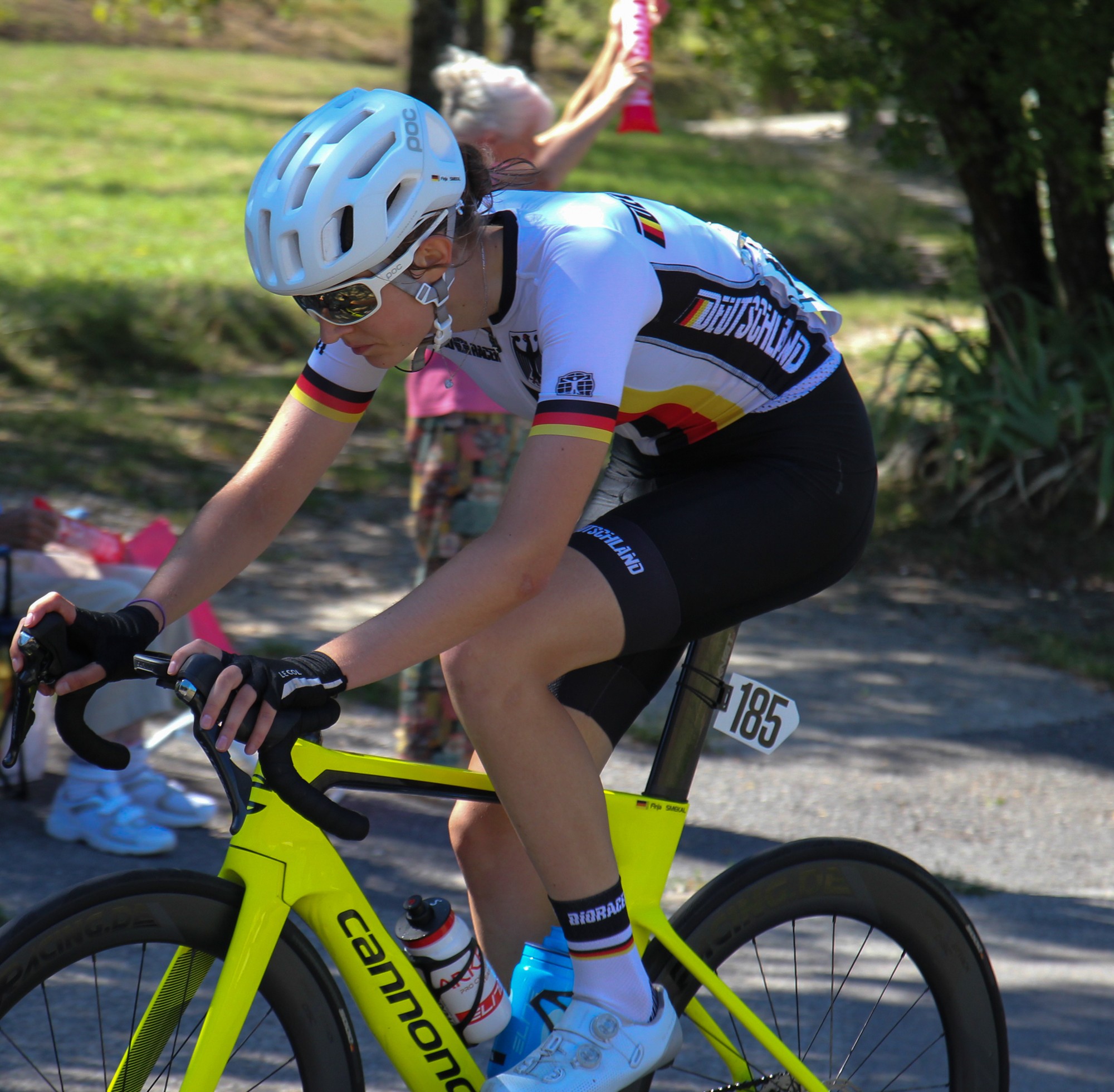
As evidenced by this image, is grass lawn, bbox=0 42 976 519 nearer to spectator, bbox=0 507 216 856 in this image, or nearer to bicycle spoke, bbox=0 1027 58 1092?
spectator, bbox=0 507 216 856

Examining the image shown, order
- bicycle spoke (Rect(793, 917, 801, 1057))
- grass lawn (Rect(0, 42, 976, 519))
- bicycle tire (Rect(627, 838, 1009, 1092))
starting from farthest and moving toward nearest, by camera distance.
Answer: grass lawn (Rect(0, 42, 976, 519))
bicycle spoke (Rect(793, 917, 801, 1057))
bicycle tire (Rect(627, 838, 1009, 1092))

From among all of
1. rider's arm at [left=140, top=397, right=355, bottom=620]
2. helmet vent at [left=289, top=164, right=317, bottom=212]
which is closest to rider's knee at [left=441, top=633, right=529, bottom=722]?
rider's arm at [left=140, top=397, right=355, bottom=620]

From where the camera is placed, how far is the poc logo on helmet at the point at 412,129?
2.07 meters

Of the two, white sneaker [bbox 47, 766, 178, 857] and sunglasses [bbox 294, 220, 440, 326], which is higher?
sunglasses [bbox 294, 220, 440, 326]

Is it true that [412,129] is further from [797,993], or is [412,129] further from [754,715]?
[797,993]

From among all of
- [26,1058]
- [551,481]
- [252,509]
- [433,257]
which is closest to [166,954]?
[26,1058]

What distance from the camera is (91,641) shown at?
1952mm

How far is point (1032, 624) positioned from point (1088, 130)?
2.66 m

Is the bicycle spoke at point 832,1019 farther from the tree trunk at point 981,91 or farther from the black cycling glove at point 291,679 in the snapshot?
the tree trunk at point 981,91

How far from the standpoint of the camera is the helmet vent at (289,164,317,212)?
202 cm

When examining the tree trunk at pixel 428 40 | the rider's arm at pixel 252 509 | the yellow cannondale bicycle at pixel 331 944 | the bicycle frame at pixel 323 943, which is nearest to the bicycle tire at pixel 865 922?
the yellow cannondale bicycle at pixel 331 944

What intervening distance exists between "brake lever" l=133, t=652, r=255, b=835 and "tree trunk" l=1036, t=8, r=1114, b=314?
20.1ft

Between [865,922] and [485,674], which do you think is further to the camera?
[865,922]

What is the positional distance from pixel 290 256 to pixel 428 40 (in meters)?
12.2
